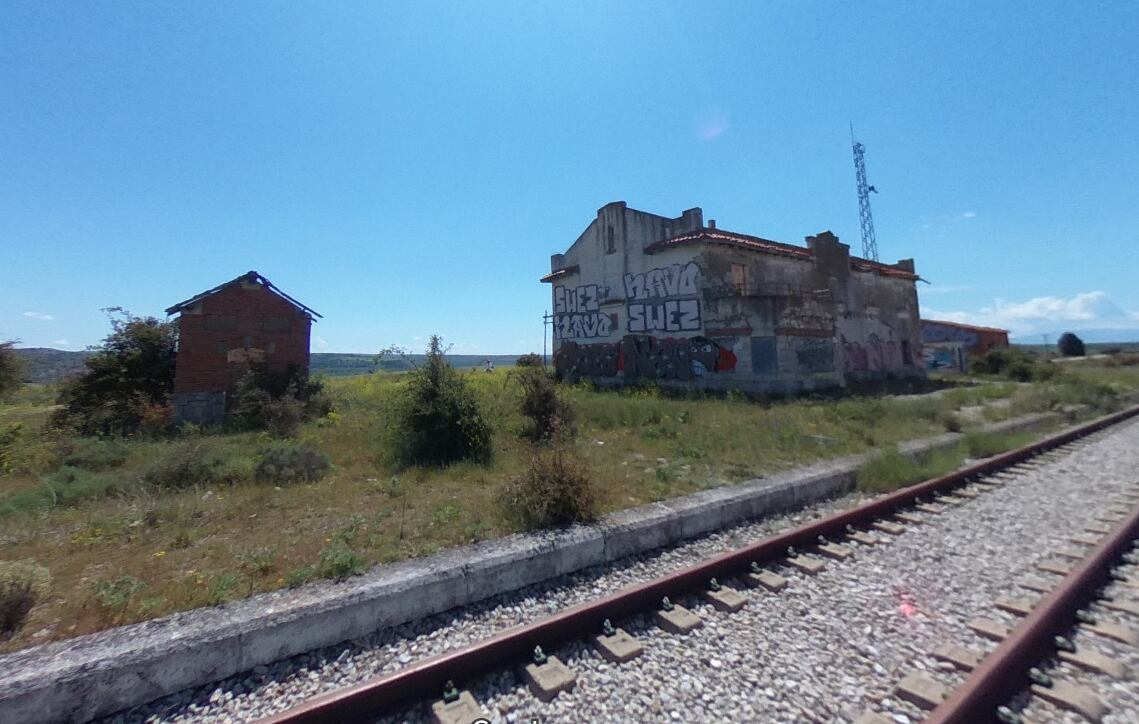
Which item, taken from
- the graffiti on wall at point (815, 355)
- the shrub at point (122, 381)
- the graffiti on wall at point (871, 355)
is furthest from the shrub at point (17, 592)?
the graffiti on wall at point (871, 355)

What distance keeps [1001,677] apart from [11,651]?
6021mm

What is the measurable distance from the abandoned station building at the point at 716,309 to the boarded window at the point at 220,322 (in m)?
14.8

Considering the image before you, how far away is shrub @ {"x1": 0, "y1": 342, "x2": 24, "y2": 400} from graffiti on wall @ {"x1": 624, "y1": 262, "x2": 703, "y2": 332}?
2223 centimetres

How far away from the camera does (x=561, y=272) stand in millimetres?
25938

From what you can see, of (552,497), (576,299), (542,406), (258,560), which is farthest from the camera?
(576,299)

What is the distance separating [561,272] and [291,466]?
1999cm

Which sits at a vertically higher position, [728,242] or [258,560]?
[728,242]

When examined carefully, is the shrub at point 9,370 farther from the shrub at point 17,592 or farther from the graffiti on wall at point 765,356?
the graffiti on wall at point 765,356

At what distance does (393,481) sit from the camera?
672 centimetres

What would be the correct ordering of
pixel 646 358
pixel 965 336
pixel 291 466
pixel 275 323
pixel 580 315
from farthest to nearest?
1. pixel 965 336
2. pixel 580 315
3. pixel 646 358
4. pixel 275 323
5. pixel 291 466

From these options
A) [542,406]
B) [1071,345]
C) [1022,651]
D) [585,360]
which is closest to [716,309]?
[585,360]

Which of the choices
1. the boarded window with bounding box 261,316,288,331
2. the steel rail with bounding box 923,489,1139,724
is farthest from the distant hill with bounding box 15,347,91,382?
the steel rail with bounding box 923,489,1139,724

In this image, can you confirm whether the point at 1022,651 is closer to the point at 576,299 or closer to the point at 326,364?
the point at 326,364

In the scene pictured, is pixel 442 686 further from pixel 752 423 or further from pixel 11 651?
pixel 752 423
